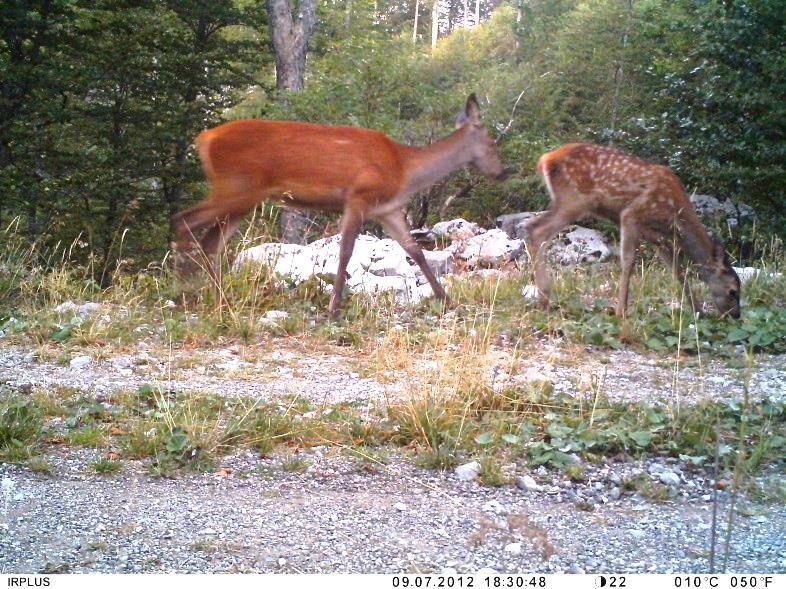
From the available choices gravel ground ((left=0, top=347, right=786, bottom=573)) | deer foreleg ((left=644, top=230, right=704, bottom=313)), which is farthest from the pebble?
deer foreleg ((left=644, top=230, right=704, bottom=313))

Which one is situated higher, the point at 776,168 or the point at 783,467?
the point at 776,168

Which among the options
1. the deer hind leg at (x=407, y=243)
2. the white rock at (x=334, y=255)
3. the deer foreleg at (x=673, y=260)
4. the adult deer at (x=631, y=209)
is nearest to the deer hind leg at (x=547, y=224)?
the adult deer at (x=631, y=209)

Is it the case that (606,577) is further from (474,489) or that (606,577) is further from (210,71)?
(210,71)

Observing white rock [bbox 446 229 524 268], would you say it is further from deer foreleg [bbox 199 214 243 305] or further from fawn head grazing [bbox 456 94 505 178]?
deer foreleg [bbox 199 214 243 305]

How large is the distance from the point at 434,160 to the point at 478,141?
2.07 feet

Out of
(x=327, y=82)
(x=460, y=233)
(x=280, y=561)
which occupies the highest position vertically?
(x=327, y=82)

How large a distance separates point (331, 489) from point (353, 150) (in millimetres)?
4490

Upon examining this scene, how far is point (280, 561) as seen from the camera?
3715 millimetres

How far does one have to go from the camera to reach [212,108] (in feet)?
60.2

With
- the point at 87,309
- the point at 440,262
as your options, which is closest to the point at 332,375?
the point at 87,309

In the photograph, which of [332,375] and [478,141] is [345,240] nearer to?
[478,141]

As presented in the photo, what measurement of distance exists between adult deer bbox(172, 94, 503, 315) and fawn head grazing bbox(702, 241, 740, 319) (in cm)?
239

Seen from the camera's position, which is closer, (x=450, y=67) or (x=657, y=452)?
(x=657, y=452)

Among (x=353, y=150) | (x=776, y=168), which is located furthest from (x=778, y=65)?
(x=353, y=150)
